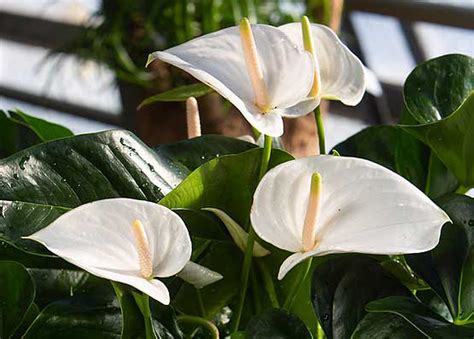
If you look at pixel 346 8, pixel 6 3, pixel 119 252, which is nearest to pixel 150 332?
pixel 119 252

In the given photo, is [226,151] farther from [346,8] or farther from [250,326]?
[346,8]

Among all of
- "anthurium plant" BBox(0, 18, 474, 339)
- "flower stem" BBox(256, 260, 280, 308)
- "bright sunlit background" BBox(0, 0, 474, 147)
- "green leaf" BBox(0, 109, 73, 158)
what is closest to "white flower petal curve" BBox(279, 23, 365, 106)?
"anthurium plant" BBox(0, 18, 474, 339)

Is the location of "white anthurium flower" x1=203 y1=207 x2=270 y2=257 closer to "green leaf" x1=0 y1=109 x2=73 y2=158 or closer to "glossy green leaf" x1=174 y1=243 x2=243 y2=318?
"glossy green leaf" x1=174 y1=243 x2=243 y2=318

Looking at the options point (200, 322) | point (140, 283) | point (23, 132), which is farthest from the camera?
point (23, 132)

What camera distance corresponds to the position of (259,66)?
433 mm

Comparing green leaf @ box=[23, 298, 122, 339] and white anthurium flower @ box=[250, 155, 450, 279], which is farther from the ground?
white anthurium flower @ box=[250, 155, 450, 279]

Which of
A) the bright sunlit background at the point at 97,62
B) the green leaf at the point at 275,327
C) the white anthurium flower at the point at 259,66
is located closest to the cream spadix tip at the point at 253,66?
the white anthurium flower at the point at 259,66

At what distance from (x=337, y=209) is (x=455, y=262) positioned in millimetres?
78

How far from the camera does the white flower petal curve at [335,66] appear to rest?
488 millimetres

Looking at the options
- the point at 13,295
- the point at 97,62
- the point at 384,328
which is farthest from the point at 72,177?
the point at 97,62

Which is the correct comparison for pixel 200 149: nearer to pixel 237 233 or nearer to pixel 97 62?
pixel 237 233

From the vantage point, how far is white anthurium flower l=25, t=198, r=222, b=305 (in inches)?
14.4

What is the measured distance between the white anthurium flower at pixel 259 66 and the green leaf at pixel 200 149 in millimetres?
60

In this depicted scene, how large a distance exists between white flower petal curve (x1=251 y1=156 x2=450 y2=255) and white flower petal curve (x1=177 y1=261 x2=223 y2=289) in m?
0.06
